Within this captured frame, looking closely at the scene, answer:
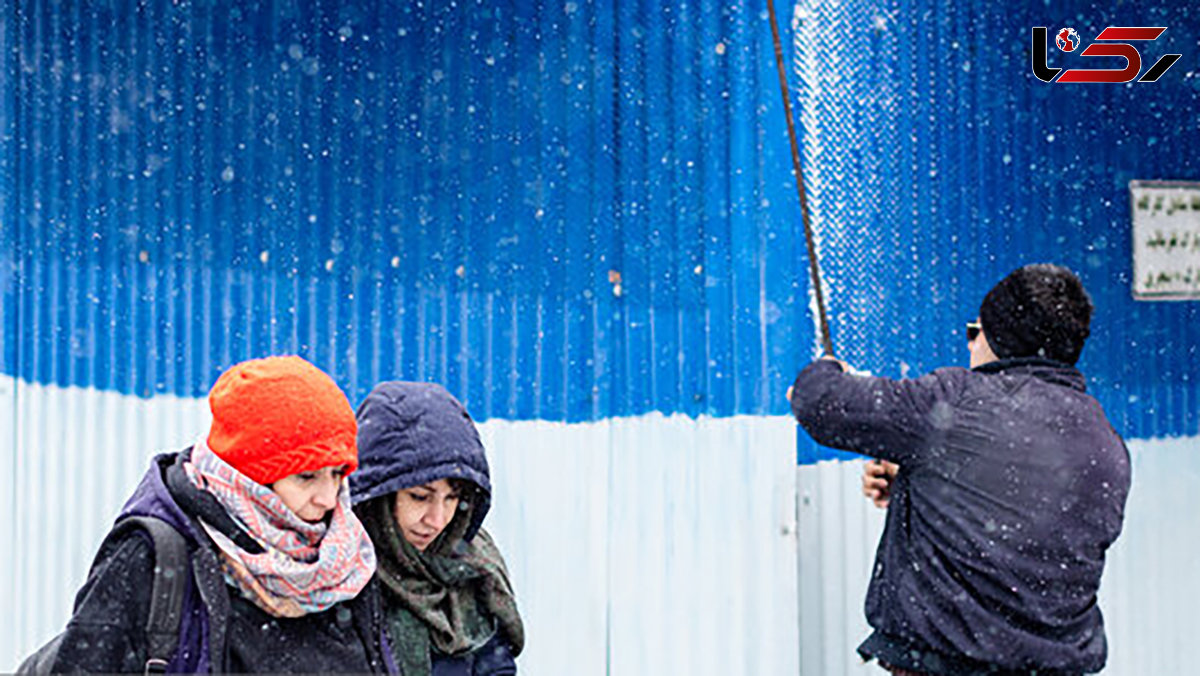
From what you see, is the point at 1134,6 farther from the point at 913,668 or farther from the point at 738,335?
the point at 913,668

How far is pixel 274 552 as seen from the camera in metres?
2.67

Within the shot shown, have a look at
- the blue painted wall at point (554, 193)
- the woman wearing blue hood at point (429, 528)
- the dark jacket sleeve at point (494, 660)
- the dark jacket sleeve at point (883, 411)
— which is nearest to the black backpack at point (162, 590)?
the woman wearing blue hood at point (429, 528)

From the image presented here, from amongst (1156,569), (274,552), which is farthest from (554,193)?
(1156,569)

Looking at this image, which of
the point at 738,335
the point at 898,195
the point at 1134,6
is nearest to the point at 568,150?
the point at 738,335

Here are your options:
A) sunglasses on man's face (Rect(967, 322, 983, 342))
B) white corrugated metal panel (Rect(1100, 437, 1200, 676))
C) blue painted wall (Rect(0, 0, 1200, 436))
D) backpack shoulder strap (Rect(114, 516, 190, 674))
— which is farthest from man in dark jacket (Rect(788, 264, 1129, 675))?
backpack shoulder strap (Rect(114, 516, 190, 674))

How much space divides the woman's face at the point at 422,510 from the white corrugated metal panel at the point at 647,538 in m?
1.26

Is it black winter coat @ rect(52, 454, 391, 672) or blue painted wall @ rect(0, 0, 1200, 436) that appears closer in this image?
black winter coat @ rect(52, 454, 391, 672)

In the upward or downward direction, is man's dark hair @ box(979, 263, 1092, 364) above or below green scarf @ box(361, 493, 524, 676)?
above

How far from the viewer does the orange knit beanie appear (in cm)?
267

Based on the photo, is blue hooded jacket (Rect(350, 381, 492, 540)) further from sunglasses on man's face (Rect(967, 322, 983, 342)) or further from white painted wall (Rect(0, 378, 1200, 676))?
sunglasses on man's face (Rect(967, 322, 983, 342))

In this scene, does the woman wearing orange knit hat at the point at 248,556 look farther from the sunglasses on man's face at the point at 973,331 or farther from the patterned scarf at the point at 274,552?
the sunglasses on man's face at the point at 973,331

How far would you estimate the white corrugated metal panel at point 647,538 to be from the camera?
4.50 metres

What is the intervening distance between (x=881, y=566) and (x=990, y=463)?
467 millimetres

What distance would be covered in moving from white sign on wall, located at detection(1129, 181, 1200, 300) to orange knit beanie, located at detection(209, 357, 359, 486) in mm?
3709
